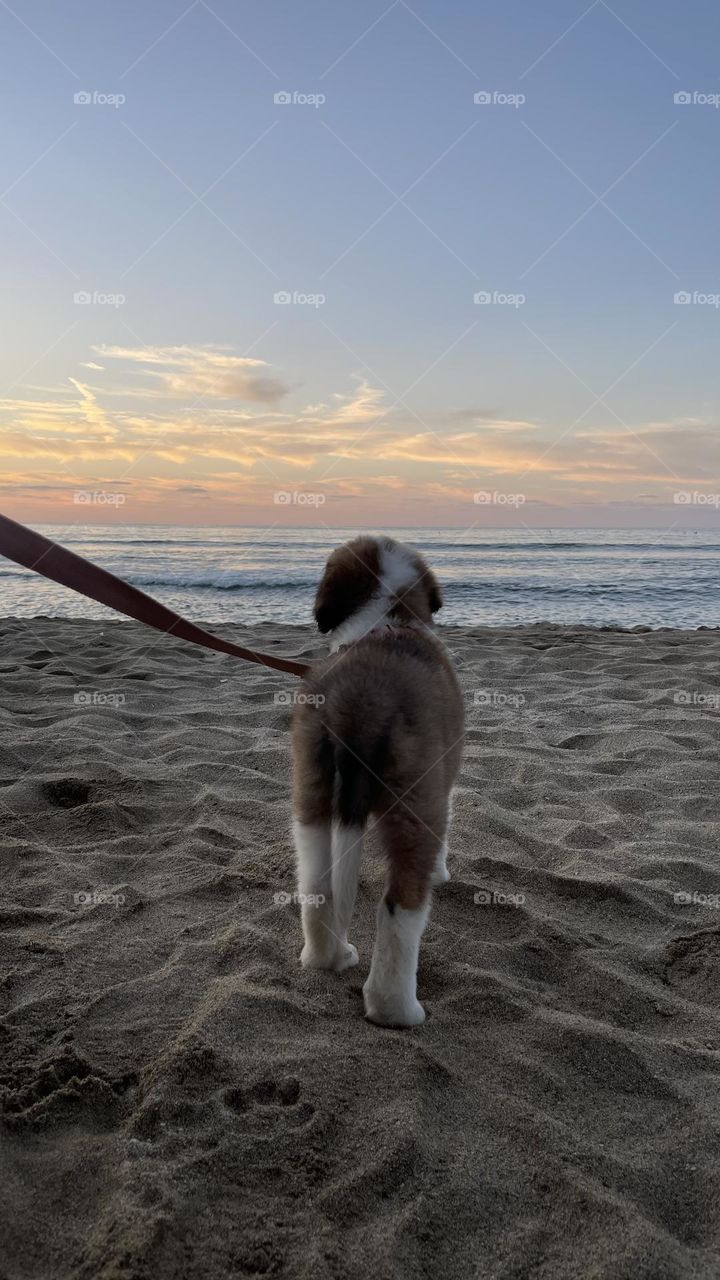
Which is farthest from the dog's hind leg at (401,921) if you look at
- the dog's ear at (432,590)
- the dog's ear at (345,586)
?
the dog's ear at (432,590)

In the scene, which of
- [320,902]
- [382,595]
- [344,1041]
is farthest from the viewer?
[382,595]

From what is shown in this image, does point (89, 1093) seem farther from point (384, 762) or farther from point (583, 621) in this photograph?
point (583, 621)

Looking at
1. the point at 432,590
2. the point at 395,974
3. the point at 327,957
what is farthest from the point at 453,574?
the point at 395,974

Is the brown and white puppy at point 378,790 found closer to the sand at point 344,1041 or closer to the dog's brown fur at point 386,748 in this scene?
the dog's brown fur at point 386,748

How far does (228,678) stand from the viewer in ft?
25.4

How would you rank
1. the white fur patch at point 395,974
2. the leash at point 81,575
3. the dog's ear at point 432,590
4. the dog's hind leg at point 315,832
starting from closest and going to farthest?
the leash at point 81,575, the white fur patch at point 395,974, the dog's hind leg at point 315,832, the dog's ear at point 432,590

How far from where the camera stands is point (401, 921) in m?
2.59

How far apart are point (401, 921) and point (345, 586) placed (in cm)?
129

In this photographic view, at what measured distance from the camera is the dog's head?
3.21 m

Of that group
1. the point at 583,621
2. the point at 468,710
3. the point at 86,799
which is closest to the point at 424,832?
the point at 86,799

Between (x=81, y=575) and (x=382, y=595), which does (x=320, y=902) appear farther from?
(x=81, y=575)

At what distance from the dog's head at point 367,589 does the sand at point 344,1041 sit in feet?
4.01

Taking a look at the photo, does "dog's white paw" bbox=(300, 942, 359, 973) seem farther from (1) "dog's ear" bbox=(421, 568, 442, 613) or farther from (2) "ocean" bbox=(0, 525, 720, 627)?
(2) "ocean" bbox=(0, 525, 720, 627)

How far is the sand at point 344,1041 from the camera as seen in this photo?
71.4 inches
